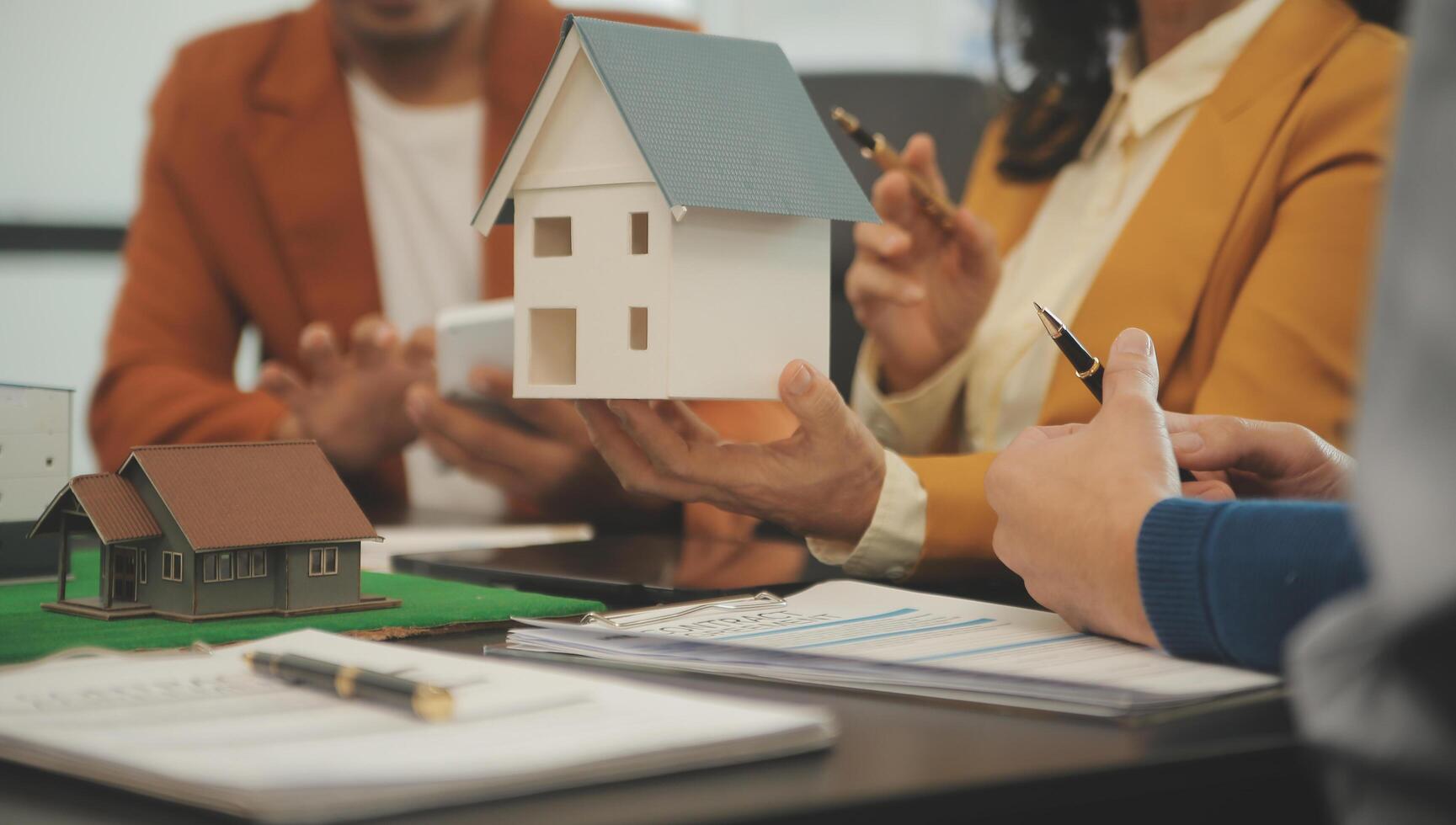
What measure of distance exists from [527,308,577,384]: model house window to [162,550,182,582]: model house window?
0.27m

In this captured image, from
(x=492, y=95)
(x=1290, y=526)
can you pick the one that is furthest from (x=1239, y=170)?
(x=492, y=95)

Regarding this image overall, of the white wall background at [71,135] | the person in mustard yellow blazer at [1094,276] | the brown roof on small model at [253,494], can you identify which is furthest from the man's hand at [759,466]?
the white wall background at [71,135]

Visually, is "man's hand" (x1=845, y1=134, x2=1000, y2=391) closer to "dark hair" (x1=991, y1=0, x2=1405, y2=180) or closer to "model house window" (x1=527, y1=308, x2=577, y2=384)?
"dark hair" (x1=991, y1=0, x2=1405, y2=180)

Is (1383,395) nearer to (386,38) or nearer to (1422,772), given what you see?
(1422,772)

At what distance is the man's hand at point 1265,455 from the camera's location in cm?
79

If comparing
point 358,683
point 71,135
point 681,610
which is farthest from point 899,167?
point 71,135

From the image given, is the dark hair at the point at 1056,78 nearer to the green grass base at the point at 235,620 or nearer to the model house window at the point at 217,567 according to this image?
the green grass base at the point at 235,620

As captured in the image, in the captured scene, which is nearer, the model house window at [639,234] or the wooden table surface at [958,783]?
the wooden table surface at [958,783]

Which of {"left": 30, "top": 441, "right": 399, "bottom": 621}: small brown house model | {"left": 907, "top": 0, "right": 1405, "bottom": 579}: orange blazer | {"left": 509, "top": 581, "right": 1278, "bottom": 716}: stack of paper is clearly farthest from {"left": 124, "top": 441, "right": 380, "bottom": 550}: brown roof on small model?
{"left": 907, "top": 0, "right": 1405, "bottom": 579}: orange blazer

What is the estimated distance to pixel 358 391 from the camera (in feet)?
5.13

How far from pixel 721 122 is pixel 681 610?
332mm

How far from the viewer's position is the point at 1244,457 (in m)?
0.81

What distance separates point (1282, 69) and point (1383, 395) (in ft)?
3.59

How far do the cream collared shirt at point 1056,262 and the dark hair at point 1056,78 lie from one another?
7 centimetres
